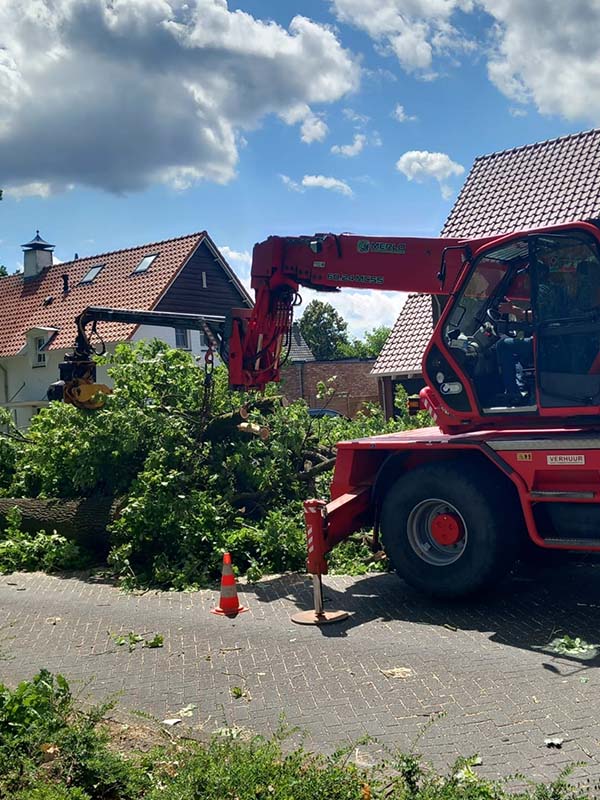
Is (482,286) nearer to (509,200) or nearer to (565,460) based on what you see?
(565,460)

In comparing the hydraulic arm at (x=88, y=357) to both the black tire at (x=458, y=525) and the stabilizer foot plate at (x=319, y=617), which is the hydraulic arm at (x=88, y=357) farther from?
the stabilizer foot plate at (x=319, y=617)

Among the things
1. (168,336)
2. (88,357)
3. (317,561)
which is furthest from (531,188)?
(168,336)

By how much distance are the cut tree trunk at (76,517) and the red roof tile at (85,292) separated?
61.3ft

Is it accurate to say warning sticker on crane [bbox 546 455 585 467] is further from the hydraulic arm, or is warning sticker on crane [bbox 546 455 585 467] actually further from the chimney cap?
the chimney cap

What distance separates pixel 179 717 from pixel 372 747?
1.35 meters

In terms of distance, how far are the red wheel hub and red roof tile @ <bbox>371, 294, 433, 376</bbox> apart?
11.4 meters

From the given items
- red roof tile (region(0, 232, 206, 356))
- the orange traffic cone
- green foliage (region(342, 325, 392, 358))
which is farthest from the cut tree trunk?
green foliage (region(342, 325, 392, 358))

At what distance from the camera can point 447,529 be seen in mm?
7910

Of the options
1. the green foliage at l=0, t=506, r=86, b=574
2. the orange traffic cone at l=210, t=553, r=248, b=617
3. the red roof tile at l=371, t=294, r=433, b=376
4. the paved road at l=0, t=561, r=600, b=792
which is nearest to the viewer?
the paved road at l=0, t=561, r=600, b=792

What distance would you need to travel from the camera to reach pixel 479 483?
7.77m

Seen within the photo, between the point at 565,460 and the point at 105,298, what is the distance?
95.7 ft

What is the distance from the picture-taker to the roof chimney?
4006 centimetres

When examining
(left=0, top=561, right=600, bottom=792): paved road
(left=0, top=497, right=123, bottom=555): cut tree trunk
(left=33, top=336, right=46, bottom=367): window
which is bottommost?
(left=0, top=561, right=600, bottom=792): paved road

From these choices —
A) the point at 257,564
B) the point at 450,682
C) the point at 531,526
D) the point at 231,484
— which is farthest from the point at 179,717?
the point at 231,484
